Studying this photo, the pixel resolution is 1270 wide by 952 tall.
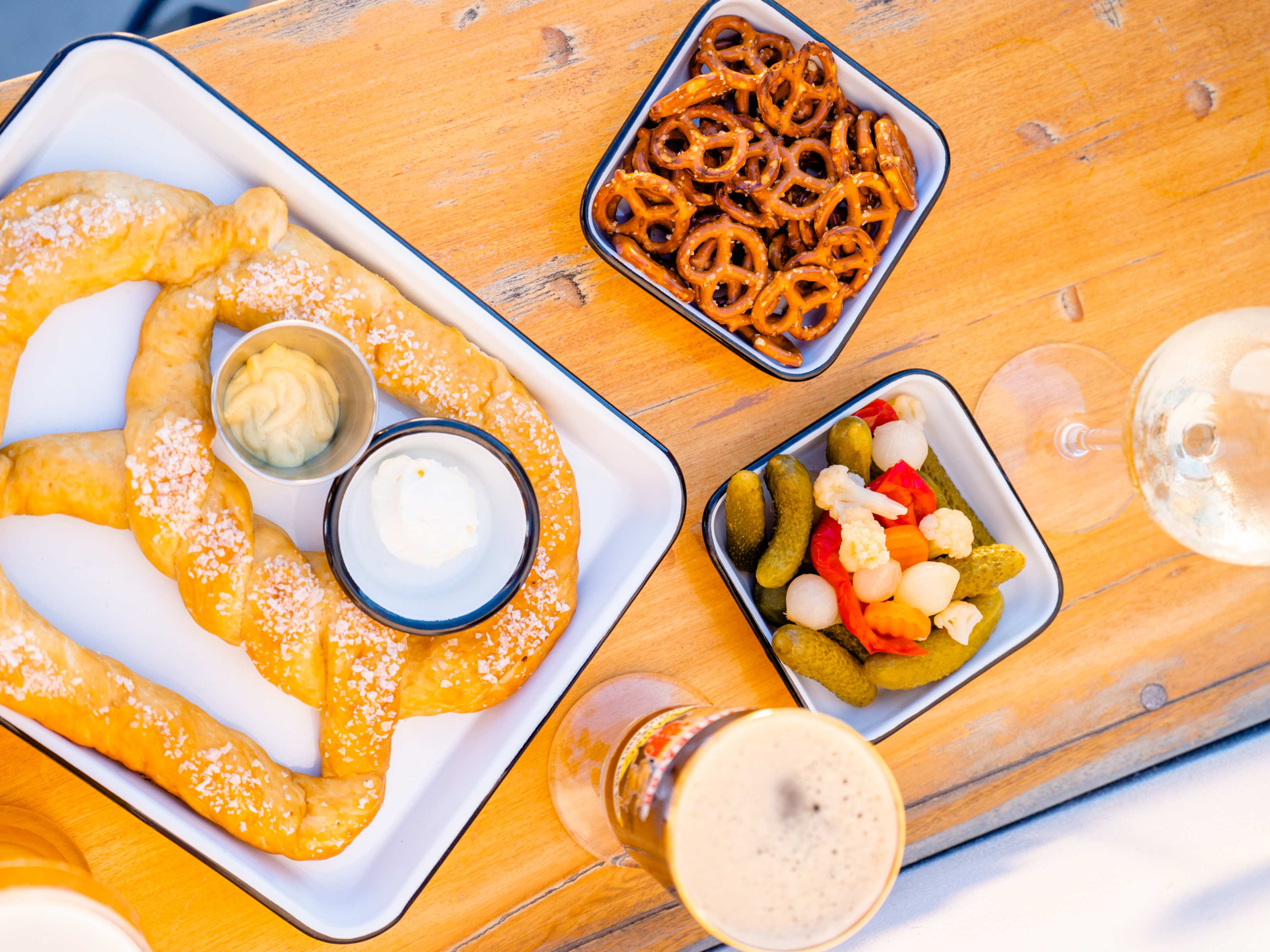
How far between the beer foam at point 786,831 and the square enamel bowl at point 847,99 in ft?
1.95

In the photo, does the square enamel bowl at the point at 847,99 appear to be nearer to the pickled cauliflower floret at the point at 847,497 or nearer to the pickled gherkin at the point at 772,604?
the pickled cauliflower floret at the point at 847,497

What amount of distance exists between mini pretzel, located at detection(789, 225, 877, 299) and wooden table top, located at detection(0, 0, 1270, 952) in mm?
173

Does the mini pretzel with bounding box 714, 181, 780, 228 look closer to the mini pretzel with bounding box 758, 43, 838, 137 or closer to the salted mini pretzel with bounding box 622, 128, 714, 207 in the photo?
the salted mini pretzel with bounding box 622, 128, 714, 207

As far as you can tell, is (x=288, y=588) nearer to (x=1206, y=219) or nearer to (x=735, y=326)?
(x=735, y=326)

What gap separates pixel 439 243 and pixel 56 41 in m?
0.94

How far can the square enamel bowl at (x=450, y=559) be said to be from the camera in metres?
1.28

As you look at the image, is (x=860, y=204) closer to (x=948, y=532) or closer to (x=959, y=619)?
(x=948, y=532)

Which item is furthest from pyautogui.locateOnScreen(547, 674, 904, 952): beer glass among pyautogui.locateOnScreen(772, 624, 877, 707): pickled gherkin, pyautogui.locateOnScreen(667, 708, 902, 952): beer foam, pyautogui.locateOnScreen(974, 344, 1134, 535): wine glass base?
pyautogui.locateOnScreen(974, 344, 1134, 535): wine glass base

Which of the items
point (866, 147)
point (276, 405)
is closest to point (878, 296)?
point (866, 147)

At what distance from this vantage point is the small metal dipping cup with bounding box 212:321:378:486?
4.10 ft

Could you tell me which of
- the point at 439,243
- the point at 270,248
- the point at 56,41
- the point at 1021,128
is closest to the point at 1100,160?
the point at 1021,128

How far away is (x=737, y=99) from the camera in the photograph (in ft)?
4.80

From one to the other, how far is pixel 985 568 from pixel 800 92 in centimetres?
78

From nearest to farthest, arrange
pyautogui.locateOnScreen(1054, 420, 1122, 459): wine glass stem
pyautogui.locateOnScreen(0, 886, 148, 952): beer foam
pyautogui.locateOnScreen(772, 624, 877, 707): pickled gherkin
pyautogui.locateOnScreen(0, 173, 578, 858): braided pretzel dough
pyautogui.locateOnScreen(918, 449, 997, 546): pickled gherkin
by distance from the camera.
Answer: pyautogui.locateOnScreen(0, 886, 148, 952): beer foam → pyautogui.locateOnScreen(0, 173, 578, 858): braided pretzel dough → pyautogui.locateOnScreen(772, 624, 877, 707): pickled gherkin → pyautogui.locateOnScreen(918, 449, 997, 546): pickled gherkin → pyautogui.locateOnScreen(1054, 420, 1122, 459): wine glass stem
